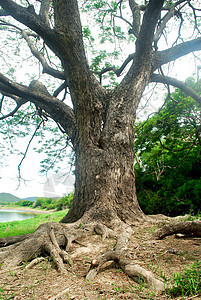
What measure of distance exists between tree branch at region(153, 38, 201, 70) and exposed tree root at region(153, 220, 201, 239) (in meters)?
4.35

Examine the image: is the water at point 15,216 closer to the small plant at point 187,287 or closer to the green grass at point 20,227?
the green grass at point 20,227

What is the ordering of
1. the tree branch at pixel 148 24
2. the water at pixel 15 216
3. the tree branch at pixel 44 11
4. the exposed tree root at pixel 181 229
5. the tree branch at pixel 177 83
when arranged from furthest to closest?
the water at pixel 15 216 < the tree branch at pixel 44 11 < the tree branch at pixel 177 83 < the tree branch at pixel 148 24 < the exposed tree root at pixel 181 229

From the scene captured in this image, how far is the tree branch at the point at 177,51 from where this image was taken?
526 cm

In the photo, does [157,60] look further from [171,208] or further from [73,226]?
[73,226]

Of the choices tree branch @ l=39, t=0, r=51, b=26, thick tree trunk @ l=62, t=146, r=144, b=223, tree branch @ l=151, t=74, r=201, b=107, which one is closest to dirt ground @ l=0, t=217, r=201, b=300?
thick tree trunk @ l=62, t=146, r=144, b=223

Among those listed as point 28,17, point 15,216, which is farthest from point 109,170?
point 15,216

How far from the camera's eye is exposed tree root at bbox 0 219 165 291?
6.85ft

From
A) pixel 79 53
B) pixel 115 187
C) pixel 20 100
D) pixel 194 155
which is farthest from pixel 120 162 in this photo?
pixel 20 100

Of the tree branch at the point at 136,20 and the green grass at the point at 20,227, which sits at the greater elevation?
the tree branch at the point at 136,20

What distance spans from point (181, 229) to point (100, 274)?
69.6 inches

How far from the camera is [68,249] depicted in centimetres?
280

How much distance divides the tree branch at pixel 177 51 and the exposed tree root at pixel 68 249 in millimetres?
4594

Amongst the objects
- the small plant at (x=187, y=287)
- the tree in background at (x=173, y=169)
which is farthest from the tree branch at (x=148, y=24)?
the small plant at (x=187, y=287)

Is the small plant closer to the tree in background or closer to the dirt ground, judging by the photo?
the dirt ground
